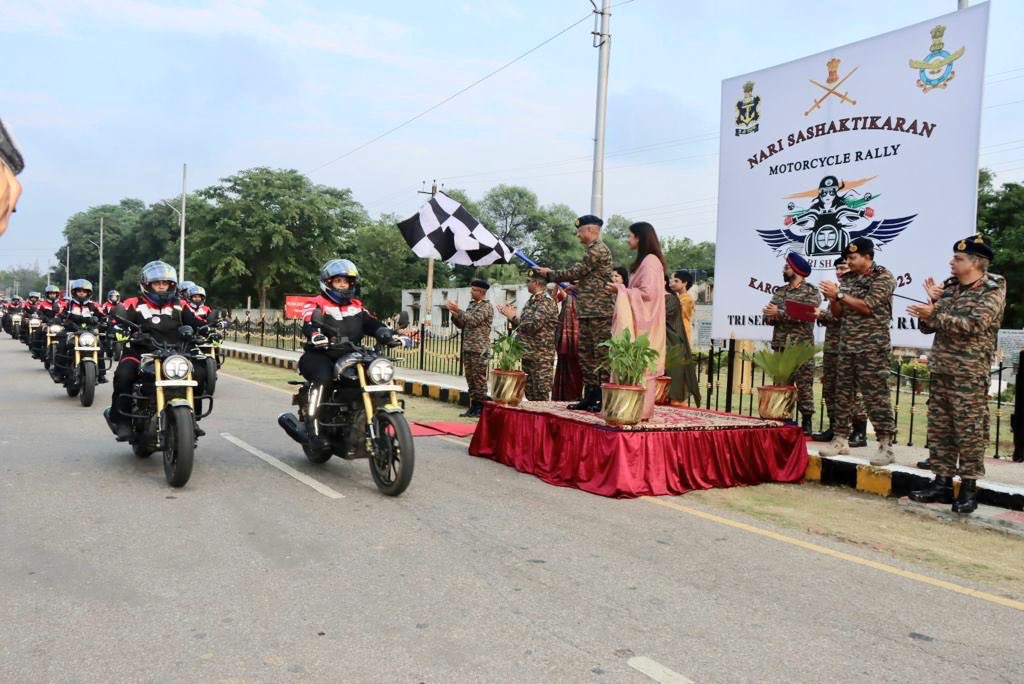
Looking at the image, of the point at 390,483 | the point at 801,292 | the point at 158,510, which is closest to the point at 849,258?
the point at 801,292

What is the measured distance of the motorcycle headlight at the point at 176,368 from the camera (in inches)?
254

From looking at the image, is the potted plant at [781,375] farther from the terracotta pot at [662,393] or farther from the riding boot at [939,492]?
the terracotta pot at [662,393]

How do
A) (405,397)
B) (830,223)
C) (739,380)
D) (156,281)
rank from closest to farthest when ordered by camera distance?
(156,281) < (830,223) < (739,380) < (405,397)

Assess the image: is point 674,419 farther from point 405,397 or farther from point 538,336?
point 405,397

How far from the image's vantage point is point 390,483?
20.0ft

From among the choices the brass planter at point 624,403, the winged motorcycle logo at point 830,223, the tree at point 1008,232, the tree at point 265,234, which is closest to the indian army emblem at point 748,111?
the winged motorcycle logo at point 830,223

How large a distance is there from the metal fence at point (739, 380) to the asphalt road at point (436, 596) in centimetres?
185

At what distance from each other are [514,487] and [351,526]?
185 centimetres

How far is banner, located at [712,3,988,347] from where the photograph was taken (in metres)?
7.80

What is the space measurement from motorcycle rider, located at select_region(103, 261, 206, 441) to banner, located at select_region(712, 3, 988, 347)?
6.03 m

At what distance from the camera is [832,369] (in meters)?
8.16

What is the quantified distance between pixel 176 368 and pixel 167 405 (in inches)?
11.6

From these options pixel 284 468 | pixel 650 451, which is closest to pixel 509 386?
pixel 650 451

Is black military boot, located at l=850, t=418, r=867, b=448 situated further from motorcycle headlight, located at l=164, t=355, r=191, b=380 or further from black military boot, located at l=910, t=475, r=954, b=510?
motorcycle headlight, located at l=164, t=355, r=191, b=380
